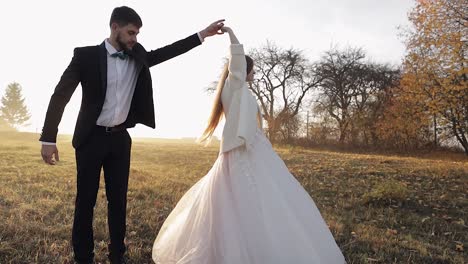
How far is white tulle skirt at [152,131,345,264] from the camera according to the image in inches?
119

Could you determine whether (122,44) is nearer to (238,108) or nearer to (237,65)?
(237,65)

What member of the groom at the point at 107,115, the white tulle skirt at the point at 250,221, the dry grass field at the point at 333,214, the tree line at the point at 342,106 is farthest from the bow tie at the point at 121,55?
the tree line at the point at 342,106

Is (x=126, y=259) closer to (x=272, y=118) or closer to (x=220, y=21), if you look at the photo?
(x=220, y=21)

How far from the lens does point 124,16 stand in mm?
3229

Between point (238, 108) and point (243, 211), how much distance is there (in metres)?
0.96

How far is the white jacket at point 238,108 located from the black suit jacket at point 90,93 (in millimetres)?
756

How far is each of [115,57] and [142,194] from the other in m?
4.15

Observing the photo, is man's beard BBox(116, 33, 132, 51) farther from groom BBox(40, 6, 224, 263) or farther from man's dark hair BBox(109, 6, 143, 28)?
man's dark hair BBox(109, 6, 143, 28)

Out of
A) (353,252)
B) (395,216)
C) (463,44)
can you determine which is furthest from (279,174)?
(463,44)

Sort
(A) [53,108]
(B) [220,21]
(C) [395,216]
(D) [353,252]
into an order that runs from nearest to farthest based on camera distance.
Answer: (A) [53,108]
(B) [220,21]
(D) [353,252]
(C) [395,216]

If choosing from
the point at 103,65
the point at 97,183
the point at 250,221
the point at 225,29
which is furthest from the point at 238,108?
the point at 97,183

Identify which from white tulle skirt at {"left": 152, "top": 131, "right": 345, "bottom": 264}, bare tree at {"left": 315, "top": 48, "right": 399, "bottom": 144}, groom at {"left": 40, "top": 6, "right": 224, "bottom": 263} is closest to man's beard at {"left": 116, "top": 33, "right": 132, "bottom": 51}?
groom at {"left": 40, "top": 6, "right": 224, "bottom": 263}

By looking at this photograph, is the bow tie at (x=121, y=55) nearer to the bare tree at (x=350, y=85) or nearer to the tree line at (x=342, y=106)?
the tree line at (x=342, y=106)

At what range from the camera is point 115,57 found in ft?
10.9
